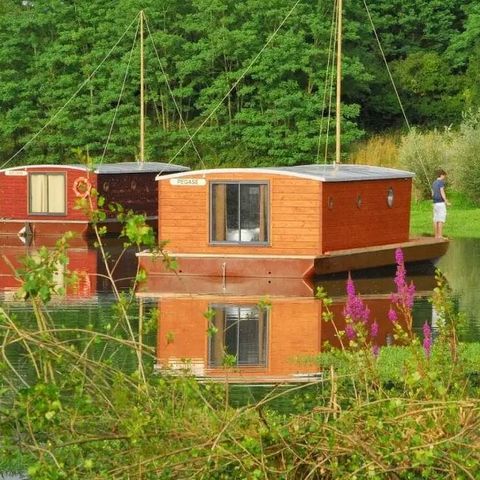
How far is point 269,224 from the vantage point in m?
30.2

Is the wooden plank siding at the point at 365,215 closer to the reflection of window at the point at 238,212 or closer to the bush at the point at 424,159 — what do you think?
the reflection of window at the point at 238,212

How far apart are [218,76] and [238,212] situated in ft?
111

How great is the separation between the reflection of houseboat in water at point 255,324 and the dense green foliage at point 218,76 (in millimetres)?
30684

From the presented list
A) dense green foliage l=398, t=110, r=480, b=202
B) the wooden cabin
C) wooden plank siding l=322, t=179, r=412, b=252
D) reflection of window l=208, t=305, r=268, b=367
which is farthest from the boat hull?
dense green foliage l=398, t=110, r=480, b=202

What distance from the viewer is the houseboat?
96.5 ft

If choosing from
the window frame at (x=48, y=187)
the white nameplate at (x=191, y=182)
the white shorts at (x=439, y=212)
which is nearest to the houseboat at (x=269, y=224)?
the white nameplate at (x=191, y=182)

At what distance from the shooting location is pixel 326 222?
30.1m

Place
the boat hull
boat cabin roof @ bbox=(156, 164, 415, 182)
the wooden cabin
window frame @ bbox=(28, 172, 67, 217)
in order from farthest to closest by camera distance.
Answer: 1. window frame @ bbox=(28, 172, 67, 217)
2. the wooden cabin
3. boat cabin roof @ bbox=(156, 164, 415, 182)
4. the boat hull

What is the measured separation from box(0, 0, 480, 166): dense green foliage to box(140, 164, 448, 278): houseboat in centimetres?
2678

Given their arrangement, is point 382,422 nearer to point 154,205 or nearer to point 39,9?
point 154,205

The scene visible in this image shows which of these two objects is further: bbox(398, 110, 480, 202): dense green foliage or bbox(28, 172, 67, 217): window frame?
bbox(398, 110, 480, 202): dense green foliage

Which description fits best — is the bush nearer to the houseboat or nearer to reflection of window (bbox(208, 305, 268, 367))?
the houseboat

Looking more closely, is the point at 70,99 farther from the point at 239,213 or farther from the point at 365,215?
the point at 239,213

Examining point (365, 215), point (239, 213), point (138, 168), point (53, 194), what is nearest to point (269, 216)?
point (239, 213)
